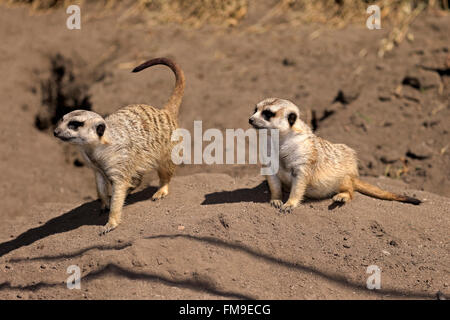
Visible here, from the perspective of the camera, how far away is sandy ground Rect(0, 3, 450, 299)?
3.23 metres

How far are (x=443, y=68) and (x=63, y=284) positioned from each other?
477 centimetres

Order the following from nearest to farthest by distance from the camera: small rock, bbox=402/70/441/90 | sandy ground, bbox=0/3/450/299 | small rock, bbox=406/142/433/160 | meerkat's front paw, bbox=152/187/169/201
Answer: sandy ground, bbox=0/3/450/299, meerkat's front paw, bbox=152/187/169/201, small rock, bbox=406/142/433/160, small rock, bbox=402/70/441/90

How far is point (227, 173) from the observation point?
18.0 feet

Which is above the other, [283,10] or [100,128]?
[283,10]

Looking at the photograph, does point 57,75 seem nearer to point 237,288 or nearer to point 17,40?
point 17,40

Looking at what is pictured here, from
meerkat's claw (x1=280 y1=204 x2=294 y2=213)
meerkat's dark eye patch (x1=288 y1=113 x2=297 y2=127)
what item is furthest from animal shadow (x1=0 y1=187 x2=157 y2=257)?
meerkat's dark eye patch (x1=288 y1=113 x2=297 y2=127)

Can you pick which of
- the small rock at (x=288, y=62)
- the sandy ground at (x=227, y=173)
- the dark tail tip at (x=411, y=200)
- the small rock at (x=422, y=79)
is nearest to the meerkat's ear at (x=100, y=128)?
the sandy ground at (x=227, y=173)

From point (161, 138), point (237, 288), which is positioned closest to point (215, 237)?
point (237, 288)

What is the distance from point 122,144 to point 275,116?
44.9 inches

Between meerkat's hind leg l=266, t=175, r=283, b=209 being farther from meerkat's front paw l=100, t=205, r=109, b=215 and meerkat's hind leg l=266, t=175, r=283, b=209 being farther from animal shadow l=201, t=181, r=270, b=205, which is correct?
meerkat's front paw l=100, t=205, r=109, b=215

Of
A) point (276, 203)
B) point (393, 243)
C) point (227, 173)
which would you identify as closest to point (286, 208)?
point (276, 203)

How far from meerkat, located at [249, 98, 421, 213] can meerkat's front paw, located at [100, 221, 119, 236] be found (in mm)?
1104

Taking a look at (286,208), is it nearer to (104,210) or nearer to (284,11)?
(104,210)

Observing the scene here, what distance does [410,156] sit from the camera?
559cm
